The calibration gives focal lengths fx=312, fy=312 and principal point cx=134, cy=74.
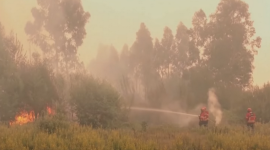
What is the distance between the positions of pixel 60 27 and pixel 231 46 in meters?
25.3

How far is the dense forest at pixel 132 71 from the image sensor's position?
27.6 m

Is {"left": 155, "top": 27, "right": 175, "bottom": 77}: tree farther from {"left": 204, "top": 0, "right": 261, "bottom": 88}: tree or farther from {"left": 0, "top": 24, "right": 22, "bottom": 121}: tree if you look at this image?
{"left": 0, "top": 24, "right": 22, "bottom": 121}: tree

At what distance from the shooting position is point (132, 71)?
2768 inches

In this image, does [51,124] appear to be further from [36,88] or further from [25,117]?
[36,88]

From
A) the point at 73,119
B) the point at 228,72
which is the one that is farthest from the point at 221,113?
the point at 73,119

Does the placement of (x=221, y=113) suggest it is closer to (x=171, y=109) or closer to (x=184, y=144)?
(x=171, y=109)

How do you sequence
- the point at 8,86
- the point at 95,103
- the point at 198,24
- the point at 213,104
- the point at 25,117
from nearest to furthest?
the point at 95,103
the point at 8,86
the point at 25,117
the point at 213,104
the point at 198,24

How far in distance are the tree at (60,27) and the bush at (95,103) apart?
17037mm

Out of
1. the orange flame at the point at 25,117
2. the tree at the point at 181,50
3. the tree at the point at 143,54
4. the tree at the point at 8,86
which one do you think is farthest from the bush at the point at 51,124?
the tree at the point at 143,54

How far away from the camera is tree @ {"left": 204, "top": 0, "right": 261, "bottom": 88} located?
45.9 m

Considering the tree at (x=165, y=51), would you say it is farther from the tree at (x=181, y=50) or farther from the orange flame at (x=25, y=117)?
the orange flame at (x=25, y=117)

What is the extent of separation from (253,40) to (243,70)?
5.93 meters

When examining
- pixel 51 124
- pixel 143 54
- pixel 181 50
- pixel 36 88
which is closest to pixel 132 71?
pixel 143 54

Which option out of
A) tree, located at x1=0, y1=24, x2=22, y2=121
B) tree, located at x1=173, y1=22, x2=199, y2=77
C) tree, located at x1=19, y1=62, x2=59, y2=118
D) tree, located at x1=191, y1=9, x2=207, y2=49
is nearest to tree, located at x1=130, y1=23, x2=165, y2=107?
tree, located at x1=173, y1=22, x2=199, y2=77
